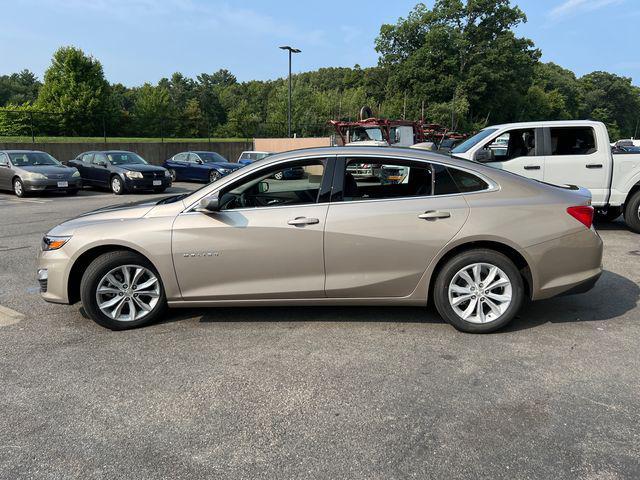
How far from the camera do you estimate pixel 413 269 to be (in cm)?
399

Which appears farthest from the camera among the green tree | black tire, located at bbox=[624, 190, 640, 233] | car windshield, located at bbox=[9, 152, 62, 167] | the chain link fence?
the green tree

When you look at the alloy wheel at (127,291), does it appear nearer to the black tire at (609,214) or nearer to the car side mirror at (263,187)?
the car side mirror at (263,187)

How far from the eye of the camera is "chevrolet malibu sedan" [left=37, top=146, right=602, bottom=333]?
13.0 ft

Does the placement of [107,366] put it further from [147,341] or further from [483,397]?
[483,397]

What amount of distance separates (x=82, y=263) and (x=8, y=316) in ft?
3.59

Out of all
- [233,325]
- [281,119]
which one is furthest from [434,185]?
[281,119]

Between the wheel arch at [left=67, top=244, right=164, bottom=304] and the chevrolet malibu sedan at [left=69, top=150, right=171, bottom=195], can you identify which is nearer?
the wheel arch at [left=67, top=244, right=164, bottom=304]

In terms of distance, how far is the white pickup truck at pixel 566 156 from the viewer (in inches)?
317

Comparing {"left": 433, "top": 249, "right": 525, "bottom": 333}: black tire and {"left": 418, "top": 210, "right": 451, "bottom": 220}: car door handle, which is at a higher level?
{"left": 418, "top": 210, "right": 451, "bottom": 220}: car door handle

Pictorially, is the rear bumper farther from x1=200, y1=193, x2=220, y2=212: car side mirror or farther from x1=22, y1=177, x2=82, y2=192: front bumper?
x1=22, y1=177, x2=82, y2=192: front bumper

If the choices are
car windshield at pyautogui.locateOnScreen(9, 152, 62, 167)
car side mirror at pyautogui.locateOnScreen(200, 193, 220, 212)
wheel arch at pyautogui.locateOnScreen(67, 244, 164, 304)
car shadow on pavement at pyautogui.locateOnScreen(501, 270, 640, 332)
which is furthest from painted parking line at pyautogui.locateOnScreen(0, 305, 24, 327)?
car windshield at pyautogui.locateOnScreen(9, 152, 62, 167)

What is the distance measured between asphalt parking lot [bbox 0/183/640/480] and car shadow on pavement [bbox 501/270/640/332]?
0.03 m

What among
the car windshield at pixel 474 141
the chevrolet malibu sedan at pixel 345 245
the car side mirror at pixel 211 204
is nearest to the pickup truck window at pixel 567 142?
the car windshield at pixel 474 141

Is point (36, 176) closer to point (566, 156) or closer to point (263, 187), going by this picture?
point (263, 187)
